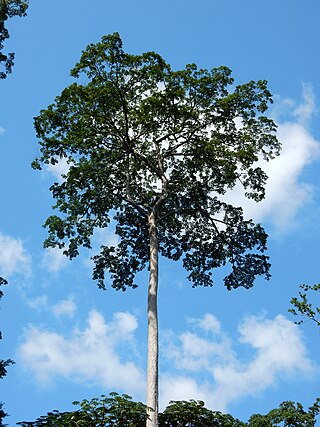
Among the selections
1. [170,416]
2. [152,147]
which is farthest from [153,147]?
[170,416]

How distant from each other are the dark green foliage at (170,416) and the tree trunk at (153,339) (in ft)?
0.89

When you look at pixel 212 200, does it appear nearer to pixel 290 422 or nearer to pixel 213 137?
pixel 213 137

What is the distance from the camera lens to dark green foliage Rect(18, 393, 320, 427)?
12445 millimetres

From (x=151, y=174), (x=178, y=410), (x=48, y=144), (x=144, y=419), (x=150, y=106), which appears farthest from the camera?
(x=151, y=174)

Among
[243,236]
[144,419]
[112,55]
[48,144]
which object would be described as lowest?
[144,419]

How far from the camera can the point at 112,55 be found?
53.2 ft

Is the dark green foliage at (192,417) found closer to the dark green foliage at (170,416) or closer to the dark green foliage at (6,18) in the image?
the dark green foliage at (170,416)

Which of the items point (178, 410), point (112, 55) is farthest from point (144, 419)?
point (112, 55)

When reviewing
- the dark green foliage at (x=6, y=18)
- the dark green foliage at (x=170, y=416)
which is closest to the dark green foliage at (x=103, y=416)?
the dark green foliage at (x=170, y=416)

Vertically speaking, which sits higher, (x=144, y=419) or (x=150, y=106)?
(x=150, y=106)

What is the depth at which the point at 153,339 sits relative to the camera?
14.1m

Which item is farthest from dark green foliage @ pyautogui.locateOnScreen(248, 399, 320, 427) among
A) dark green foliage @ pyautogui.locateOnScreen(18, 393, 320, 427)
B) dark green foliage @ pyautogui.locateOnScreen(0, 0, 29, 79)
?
dark green foliage @ pyautogui.locateOnScreen(0, 0, 29, 79)

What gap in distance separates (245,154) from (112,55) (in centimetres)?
461

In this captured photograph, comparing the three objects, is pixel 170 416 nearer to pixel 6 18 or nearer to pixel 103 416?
pixel 103 416
